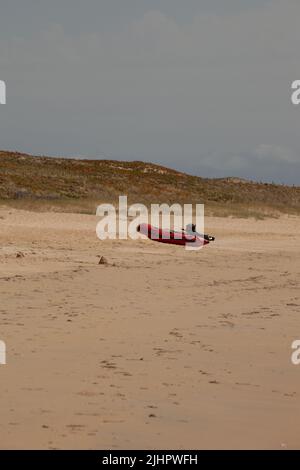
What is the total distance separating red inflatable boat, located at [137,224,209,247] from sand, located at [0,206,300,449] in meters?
4.37

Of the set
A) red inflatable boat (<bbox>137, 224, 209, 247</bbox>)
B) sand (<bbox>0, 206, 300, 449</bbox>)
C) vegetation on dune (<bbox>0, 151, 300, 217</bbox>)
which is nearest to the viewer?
sand (<bbox>0, 206, 300, 449</bbox>)

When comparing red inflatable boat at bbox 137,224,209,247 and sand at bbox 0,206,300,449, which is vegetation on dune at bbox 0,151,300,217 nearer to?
red inflatable boat at bbox 137,224,209,247

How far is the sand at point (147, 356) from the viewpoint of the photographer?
586cm

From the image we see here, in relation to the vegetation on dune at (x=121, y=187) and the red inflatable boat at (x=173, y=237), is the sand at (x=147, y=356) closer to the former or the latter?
the red inflatable boat at (x=173, y=237)

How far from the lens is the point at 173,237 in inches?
863

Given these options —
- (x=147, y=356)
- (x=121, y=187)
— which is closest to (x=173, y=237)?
(x=147, y=356)

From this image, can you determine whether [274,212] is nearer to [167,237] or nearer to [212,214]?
[212,214]

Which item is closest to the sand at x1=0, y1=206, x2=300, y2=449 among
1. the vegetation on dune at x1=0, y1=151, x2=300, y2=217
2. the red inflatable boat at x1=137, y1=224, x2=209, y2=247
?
the red inflatable boat at x1=137, y1=224, x2=209, y2=247

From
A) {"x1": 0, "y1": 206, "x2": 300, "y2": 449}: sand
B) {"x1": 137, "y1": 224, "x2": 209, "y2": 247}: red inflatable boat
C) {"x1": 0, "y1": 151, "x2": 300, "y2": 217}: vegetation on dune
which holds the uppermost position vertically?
{"x1": 0, "y1": 151, "x2": 300, "y2": 217}: vegetation on dune

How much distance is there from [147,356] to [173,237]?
13862mm

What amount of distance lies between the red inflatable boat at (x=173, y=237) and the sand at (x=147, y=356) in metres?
4.37

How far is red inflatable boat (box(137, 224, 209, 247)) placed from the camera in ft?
70.5

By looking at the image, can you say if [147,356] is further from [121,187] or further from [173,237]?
[121,187]

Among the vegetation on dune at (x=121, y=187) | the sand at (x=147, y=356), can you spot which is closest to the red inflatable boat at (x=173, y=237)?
the sand at (x=147, y=356)
